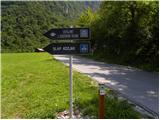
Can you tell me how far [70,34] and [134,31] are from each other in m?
20.6

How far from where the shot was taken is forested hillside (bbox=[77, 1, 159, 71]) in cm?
2413

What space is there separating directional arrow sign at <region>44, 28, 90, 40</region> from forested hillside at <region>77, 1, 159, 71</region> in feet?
44.7

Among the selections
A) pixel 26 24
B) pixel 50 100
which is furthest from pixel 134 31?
pixel 26 24

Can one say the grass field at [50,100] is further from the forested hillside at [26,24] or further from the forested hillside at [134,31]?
the forested hillside at [26,24]

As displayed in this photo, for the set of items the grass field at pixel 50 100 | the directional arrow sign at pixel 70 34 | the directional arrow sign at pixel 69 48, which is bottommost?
the grass field at pixel 50 100

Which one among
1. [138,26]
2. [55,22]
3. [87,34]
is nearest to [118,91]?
[87,34]

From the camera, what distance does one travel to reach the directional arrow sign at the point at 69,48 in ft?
23.4

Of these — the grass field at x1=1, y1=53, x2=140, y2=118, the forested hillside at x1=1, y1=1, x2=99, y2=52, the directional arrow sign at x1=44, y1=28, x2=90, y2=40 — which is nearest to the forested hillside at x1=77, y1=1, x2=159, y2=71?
the grass field at x1=1, y1=53, x2=140, y2=118

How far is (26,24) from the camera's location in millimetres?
100500

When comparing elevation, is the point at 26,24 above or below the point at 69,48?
above

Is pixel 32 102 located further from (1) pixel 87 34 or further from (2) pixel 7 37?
(2) pixel 7 37

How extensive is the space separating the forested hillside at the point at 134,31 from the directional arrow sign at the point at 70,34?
1362 centimetres

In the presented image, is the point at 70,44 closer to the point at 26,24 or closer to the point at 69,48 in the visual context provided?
the point at 69,48

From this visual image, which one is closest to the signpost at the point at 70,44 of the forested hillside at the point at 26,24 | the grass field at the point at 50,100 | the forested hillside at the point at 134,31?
the grass field at the point at 50,100
